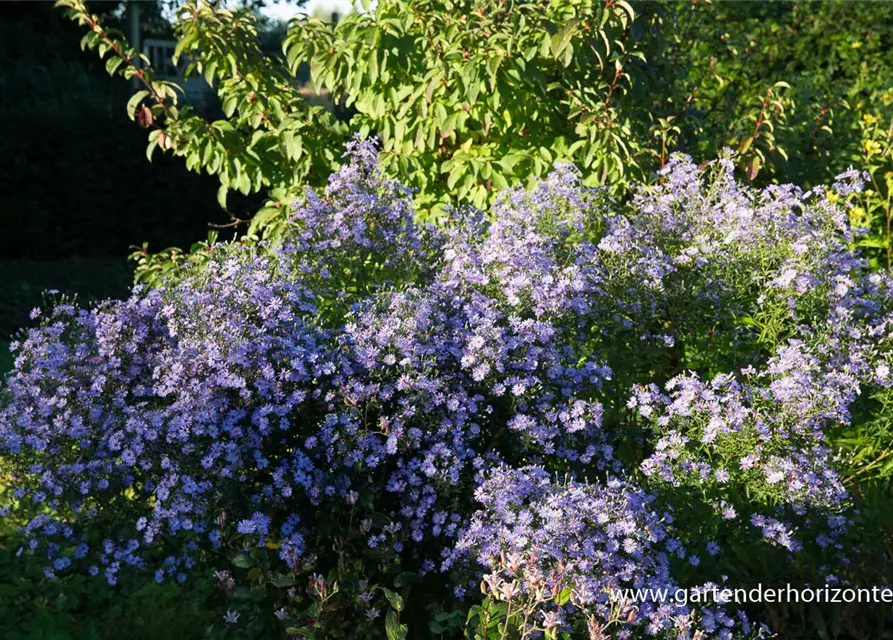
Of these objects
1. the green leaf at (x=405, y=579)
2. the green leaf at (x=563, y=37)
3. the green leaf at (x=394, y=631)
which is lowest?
the green leaf at (x=405, y=579)

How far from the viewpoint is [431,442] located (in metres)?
3.59

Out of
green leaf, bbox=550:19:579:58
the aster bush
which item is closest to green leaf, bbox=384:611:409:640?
the aster bush

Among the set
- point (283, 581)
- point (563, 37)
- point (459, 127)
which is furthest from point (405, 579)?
point (563, 37)

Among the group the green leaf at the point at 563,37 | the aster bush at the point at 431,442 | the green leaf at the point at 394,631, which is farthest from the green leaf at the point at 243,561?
the green leaf at the point at 563,37

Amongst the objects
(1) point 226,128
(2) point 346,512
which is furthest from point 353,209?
(1) point 226,128

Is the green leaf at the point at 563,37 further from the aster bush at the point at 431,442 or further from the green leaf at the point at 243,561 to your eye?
the green leaf at the point at 243,561

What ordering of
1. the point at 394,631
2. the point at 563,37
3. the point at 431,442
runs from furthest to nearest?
the point at 563,37 → the point at 431,442 → the point at 394,631

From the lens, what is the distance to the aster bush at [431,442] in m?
3.34

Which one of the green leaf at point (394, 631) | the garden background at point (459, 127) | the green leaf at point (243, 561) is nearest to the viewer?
the green leaf at point (394, 631)

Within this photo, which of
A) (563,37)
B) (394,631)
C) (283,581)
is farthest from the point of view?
(563,37)

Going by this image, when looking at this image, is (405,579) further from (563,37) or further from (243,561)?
(563,37)

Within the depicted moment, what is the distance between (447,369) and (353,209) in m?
0.87

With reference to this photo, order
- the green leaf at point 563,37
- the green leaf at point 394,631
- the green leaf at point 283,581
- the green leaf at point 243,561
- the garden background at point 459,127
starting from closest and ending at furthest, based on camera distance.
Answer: the green leaf at point 394,631, the green leaf at point 283,581, the green leaf at point 243,561, the garden background at point 459,127, the green leaf at point 563,37

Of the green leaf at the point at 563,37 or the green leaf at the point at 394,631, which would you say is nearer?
the green leaf at the point at 394,631
